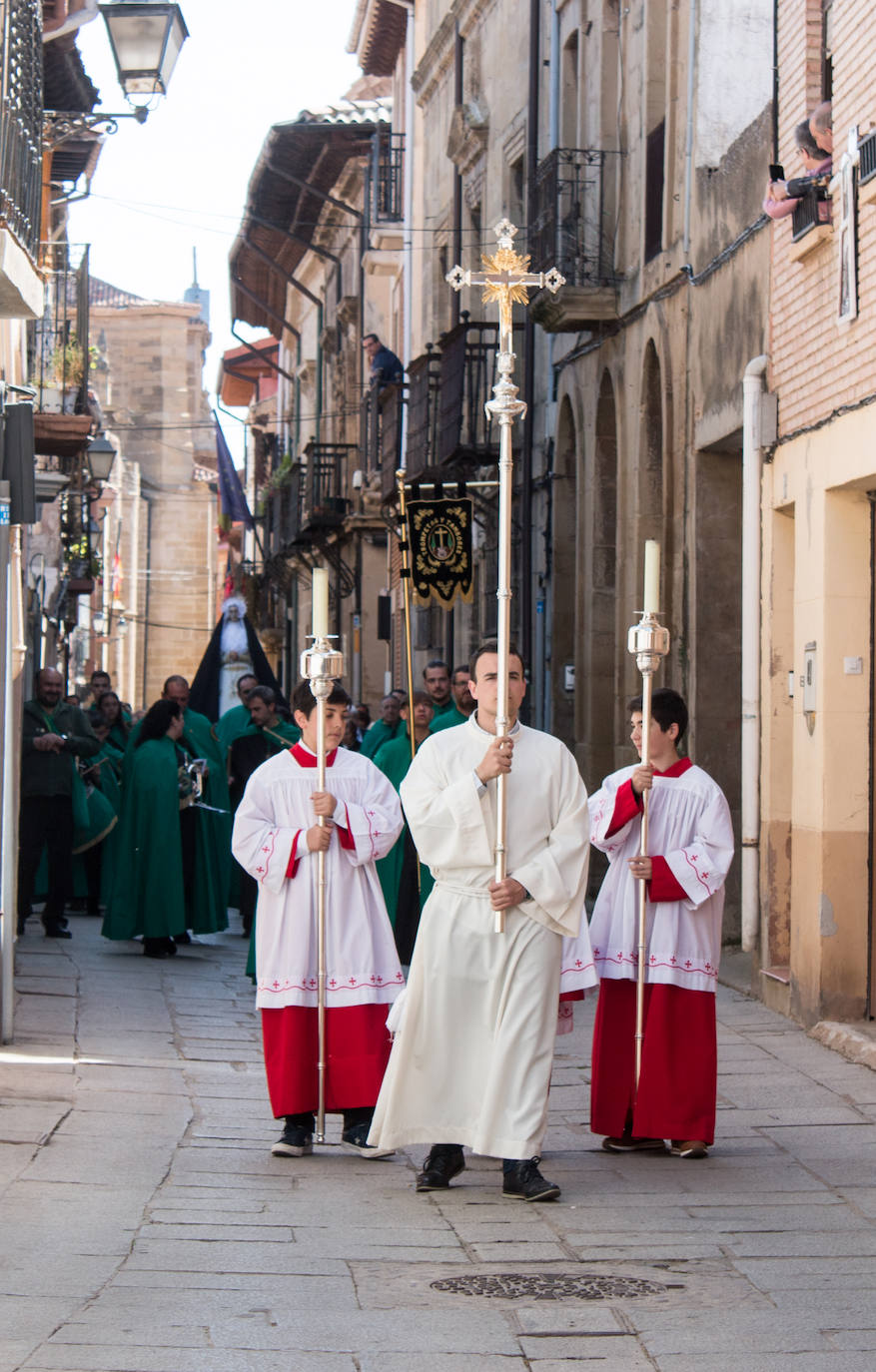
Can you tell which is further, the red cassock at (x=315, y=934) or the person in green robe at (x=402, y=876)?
the person in green robe at (x=402, y=876)

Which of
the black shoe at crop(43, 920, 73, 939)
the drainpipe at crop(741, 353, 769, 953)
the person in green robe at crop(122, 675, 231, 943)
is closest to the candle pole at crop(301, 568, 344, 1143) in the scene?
the drainpipe at crop(741, 353, 769, 953)

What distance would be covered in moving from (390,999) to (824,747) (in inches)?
132

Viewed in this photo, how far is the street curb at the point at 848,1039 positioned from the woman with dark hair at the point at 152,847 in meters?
5.27

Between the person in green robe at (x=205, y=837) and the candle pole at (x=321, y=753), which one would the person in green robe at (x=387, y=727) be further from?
the candle pole at (x=321, y=753)

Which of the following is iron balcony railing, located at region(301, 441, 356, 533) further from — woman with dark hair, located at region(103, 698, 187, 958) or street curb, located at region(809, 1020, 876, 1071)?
street curb, located at region(809, 1020, 876, 1071)

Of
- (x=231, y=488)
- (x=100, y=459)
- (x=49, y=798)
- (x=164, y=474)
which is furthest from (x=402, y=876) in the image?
(x=164, y=474)

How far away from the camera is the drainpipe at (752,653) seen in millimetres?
12062

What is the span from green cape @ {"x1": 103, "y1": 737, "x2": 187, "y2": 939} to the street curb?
526 cm

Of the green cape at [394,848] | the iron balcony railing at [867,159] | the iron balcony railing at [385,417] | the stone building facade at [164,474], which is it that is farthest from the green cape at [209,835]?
the stone building facade at [164,474]

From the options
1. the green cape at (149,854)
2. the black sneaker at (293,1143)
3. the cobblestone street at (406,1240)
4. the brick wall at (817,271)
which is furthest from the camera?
the green cape at (149,854)

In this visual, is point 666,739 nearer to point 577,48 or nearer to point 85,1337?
point 85,1337

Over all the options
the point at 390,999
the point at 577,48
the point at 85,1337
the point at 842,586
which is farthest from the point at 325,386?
the point at 85,1337

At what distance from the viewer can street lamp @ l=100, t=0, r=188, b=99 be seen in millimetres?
12570

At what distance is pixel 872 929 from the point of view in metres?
10.7
